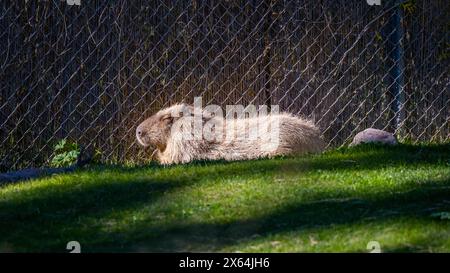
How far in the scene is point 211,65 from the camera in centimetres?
971

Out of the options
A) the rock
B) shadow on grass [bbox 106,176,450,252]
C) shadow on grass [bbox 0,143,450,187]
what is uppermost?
the rock

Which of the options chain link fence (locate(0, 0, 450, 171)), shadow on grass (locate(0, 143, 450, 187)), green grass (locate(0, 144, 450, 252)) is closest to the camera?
green grass (locate(0, 144, 450, 252))

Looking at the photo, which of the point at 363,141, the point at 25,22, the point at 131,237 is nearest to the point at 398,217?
the point at 131,237

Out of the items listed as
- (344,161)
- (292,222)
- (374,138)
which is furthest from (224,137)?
(292,222)

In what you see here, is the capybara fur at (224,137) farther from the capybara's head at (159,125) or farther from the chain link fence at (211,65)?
the chain link fence at (211,65)

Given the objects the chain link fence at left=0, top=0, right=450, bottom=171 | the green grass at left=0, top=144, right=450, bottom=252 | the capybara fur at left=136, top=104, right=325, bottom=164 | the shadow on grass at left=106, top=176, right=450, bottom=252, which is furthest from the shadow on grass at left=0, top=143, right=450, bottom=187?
the chain link fence at left=0, top=0, right=450, bottom=171

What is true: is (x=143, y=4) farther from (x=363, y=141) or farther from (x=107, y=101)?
(x=363, y=141)

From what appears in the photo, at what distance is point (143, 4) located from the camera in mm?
9531

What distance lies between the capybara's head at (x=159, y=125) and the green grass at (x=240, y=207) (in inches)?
65.5

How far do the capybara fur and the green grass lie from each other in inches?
44.6

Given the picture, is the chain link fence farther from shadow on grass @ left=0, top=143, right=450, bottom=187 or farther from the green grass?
the green grass

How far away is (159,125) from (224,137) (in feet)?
2.41

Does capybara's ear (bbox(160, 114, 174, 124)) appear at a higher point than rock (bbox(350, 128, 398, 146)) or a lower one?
higher

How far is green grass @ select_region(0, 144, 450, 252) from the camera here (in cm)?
527
